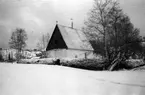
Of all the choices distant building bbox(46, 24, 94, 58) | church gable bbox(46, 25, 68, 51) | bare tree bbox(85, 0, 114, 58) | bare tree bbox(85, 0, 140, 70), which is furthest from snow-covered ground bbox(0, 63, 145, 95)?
church gable bbox(46, 25, 68, 51)

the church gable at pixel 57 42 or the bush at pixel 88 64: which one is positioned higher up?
the church gable at pixel 57 42

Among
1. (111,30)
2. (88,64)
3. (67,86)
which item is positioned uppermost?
(111,30)

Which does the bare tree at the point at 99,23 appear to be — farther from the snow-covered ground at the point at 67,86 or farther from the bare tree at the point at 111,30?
the snow-covered ground at the point at 67,86

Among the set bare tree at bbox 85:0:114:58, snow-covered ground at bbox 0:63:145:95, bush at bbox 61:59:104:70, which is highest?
bare tree at bbox 85:0:114:58

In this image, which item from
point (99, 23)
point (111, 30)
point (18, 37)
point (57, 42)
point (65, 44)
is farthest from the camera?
point (57, 42)

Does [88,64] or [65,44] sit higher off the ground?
[65,44]

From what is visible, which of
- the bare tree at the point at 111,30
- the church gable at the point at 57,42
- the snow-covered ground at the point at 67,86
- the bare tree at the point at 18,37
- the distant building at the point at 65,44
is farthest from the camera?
the church gable at the point at 57,42

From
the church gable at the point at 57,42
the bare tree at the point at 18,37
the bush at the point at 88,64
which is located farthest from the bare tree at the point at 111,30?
the church gable at the point at 57,42

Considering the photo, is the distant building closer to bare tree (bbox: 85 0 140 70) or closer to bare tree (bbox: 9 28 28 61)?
bare tree (bbox: 85 0 140 70)

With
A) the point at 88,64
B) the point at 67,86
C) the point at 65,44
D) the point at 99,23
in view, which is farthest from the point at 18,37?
the point at 65,44

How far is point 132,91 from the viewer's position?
4.92 feet

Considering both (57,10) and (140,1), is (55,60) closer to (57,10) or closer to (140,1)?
(57,10)

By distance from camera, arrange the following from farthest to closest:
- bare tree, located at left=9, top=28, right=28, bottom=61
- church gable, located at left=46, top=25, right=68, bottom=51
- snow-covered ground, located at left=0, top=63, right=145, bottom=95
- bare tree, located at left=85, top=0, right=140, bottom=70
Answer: church gable, located at left=46, top=25, right=68, bottom=51
bare tree, located at left=85, top=0, right=140, bottom=70
bare tree, located at left=9, top=28, right=28, bottom=61
snow-covered ground, located at left=0, top=63, right=145, bottom=95

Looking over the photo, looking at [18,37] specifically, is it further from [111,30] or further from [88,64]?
[111,30]
